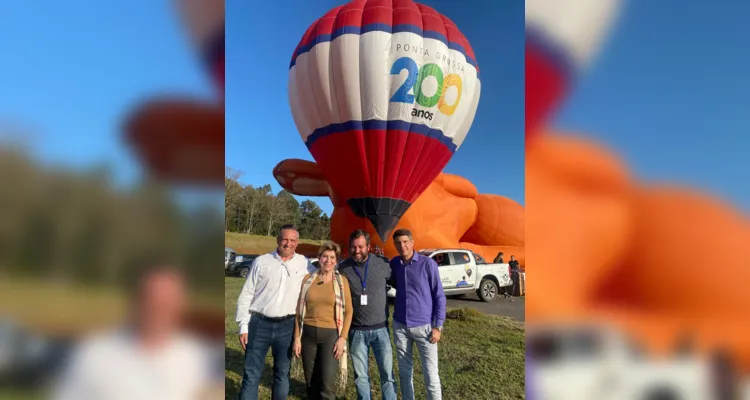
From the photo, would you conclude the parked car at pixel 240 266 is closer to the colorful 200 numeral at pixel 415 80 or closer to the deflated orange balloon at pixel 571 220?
the colorful 200 numeral at pixel 415 80

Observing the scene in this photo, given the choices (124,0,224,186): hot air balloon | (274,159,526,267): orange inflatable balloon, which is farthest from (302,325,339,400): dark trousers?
(274,159,526,267): orange inflatable balloon

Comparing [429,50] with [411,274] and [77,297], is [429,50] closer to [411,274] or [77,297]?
[411,274]

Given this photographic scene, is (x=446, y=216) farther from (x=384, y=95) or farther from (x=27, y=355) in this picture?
(x=27, y=355)

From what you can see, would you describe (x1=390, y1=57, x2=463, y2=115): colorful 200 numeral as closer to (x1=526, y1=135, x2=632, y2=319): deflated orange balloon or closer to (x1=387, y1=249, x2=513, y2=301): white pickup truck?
(x1=387, y1=249, x2=513, y2=301): white pickup truck

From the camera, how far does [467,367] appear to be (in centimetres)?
321

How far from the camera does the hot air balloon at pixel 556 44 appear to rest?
31.6 inches

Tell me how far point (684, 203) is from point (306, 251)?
901 cm

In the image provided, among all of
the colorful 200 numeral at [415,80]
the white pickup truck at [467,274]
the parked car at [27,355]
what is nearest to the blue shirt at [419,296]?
the parked car at [27,355]

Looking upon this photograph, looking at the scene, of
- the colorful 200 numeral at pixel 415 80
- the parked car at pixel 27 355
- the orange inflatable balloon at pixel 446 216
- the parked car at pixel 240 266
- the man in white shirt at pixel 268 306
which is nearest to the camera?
the parked car at pixel 27 355

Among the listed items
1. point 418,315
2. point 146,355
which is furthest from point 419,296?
point 146,355

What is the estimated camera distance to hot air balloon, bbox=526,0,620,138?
804mm

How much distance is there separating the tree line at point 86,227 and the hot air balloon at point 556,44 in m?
0.66

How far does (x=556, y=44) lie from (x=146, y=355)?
930mm

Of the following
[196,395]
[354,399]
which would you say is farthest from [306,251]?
[196,395]
